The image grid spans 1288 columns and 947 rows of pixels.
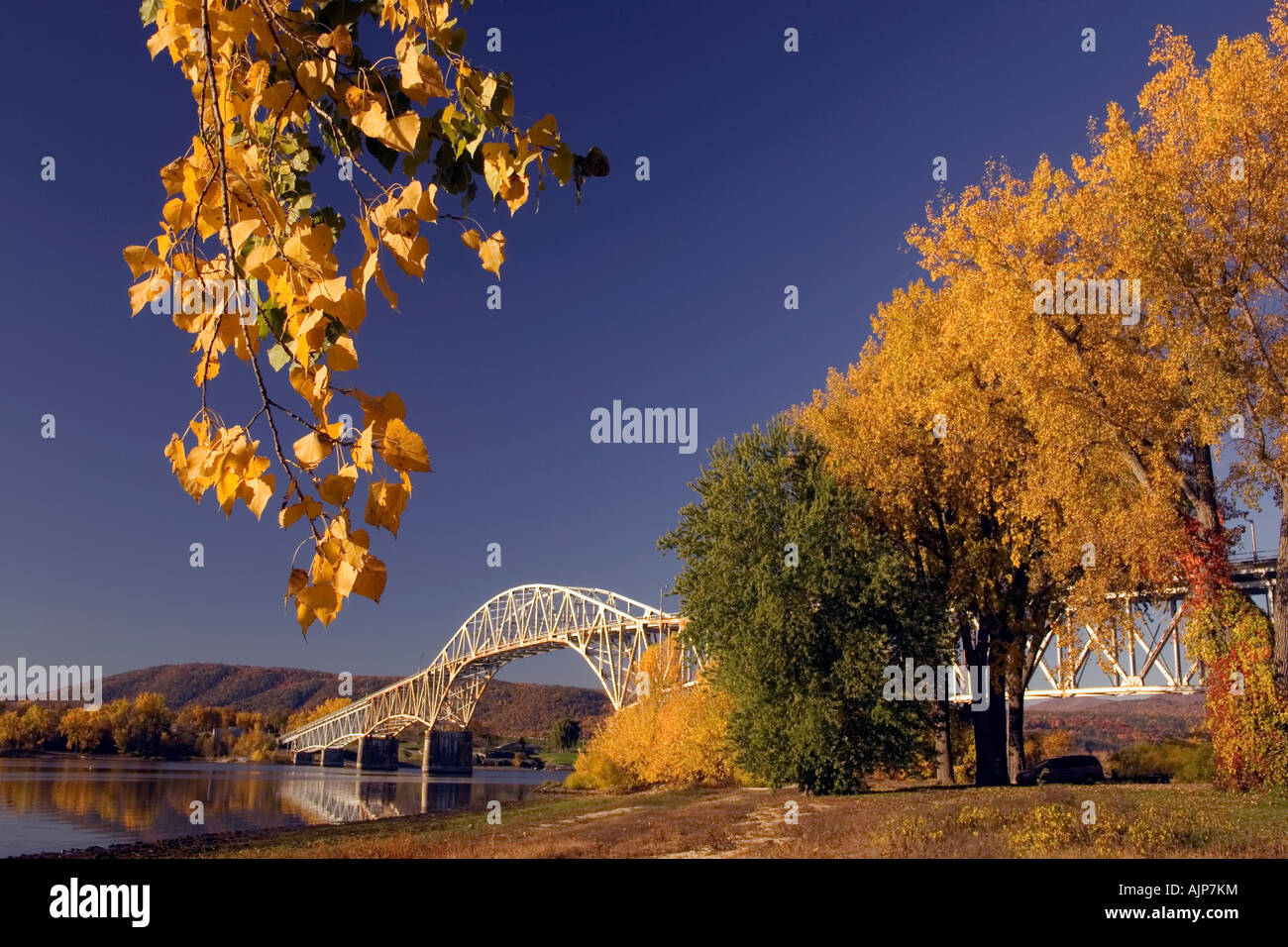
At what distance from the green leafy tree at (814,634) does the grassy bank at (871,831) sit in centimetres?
139

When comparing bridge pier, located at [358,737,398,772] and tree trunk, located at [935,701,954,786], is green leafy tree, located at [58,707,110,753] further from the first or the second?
tree trunk, located at [935,701,954,786]

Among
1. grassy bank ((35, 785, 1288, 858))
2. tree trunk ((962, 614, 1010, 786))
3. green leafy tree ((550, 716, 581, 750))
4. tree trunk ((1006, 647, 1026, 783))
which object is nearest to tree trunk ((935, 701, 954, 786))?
tree trunk ((962, 614, 1010, 786))

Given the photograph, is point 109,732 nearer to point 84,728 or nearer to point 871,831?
point 84,728

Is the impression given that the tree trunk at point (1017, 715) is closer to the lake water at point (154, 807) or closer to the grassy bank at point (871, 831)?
the grassy bank at point (871, 831)

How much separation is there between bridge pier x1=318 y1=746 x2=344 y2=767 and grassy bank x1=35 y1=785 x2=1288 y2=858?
12725 cm

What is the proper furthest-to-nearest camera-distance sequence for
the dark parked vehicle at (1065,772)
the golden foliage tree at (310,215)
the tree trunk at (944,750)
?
the dark parked vehicle at (1065,772) → the tree trunk at (944,750) → the golden foliage tree at (310,215)

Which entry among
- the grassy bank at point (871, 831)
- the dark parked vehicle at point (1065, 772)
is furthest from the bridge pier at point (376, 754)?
the dark parked vehicle at point (1065, 772)

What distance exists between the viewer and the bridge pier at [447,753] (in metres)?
117

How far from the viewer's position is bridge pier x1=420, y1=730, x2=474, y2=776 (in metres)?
117

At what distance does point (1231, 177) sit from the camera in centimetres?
1994

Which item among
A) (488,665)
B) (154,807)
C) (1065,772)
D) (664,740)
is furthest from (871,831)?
(488,665)

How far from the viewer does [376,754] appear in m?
135
